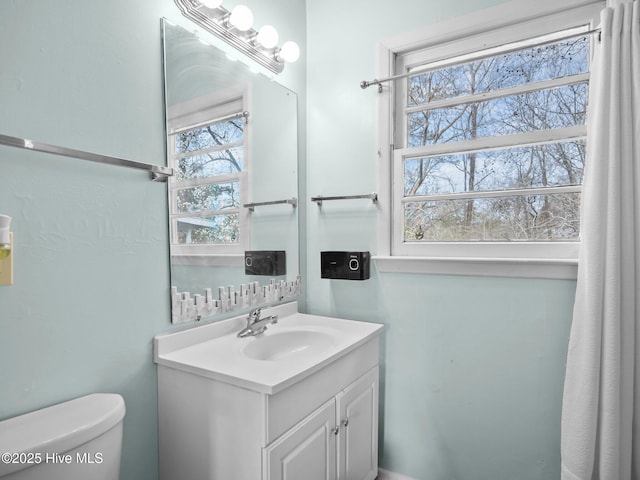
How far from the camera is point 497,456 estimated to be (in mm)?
1478

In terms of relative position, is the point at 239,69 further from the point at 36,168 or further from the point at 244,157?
the point at 36,168

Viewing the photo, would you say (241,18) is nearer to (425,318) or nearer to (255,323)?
(255,323)

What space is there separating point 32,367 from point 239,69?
50.2 inches

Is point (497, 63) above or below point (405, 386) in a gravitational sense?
above

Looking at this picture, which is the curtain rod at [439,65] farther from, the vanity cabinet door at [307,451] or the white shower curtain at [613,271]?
the vanity cabinet door at [307,451]

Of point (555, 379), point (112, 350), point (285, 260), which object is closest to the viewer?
point (112, 350)

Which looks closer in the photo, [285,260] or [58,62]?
[58,62]

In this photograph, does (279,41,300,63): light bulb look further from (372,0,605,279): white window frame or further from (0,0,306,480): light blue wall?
(0,0,306,480): light blue wall

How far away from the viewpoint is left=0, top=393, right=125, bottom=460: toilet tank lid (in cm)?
76

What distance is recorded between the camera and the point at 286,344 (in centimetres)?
156

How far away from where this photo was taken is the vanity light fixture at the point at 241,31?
1.30 meters

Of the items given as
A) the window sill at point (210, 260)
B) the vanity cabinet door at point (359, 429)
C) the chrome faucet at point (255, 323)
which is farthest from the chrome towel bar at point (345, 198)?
the vanity cabinet door at point (359, 429)

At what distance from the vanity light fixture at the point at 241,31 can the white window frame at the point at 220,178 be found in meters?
0.17

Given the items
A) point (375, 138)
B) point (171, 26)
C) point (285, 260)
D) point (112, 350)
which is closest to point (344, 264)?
point (285, 260)
